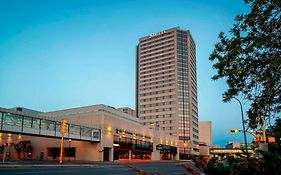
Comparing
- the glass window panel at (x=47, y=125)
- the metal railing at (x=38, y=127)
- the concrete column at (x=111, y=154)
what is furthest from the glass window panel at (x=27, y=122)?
the concrete column at (x=111, y=154)

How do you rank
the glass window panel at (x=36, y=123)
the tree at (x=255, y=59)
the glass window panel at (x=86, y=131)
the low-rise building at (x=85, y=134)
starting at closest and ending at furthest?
the tree at (x=255, y=59), the low-rise building at (x=85, y=134), the glass window panel at (x=36, y=123), the glass window panel at (x=86, y=131)

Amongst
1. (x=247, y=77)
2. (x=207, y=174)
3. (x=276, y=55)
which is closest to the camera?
(x=207, y=174)

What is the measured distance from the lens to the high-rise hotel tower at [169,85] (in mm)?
135625

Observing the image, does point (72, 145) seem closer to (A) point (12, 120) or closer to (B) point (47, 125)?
(B) point (47, 125)

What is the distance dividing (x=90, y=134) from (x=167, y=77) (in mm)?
93959

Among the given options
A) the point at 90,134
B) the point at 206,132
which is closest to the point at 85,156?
the point at 90,134

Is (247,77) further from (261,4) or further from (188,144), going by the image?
(188,144)

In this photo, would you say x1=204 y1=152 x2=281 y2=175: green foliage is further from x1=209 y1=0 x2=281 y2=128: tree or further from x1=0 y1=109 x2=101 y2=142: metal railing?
x1=0 y1=109 x2=101 y2=142: metal railing

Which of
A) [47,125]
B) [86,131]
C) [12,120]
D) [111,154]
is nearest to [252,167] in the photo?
[12,120]

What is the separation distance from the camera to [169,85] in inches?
5595

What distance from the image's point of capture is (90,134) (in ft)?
181

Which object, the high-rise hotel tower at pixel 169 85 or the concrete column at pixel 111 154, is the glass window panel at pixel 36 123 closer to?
the concrete column at pixel 111 154

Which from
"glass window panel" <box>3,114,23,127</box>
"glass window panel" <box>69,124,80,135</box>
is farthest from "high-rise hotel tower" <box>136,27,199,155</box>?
"glass window panel" <box>3,114,23,127</box>

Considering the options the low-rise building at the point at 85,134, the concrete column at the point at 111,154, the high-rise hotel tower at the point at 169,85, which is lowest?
the concrete column at the point at 111,154
